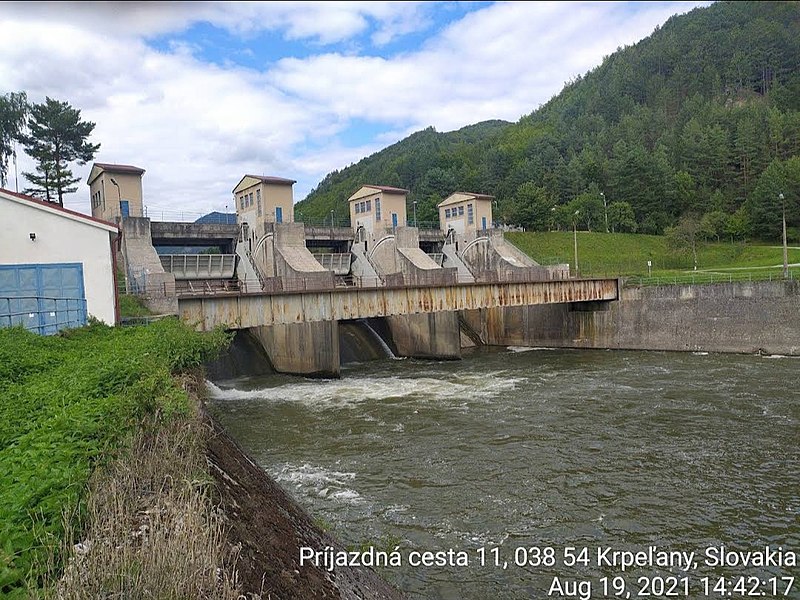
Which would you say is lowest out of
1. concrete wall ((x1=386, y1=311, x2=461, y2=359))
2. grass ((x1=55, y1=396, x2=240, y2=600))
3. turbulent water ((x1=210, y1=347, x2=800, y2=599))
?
turbulent water ((x1=210, y1=347, x2=800, y2=599))

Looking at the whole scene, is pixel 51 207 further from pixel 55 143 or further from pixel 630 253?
pixel 630 253

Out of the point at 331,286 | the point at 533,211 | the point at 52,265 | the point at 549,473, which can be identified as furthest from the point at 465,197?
the point at 549,473

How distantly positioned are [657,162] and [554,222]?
68.8 ft

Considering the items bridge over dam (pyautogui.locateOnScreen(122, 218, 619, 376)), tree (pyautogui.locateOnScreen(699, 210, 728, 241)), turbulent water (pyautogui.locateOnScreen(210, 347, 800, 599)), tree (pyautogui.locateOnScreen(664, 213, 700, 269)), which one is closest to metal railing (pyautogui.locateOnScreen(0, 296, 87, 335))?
bridge over dam (pyautogui.locateOnScreen(122, 218, 619, 376))

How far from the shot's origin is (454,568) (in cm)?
905

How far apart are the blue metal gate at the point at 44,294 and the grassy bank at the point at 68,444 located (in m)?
7.09

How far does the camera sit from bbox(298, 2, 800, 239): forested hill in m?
72.1

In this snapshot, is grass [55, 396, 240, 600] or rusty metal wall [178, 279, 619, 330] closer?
grass [55, 396, 240, 600]

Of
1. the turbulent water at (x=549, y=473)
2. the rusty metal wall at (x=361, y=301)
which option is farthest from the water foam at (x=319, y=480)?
the rusty metal wall at (x=361, y=301)

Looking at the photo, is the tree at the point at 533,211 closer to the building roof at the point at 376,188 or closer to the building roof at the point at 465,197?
the building roof at the point at 465,197

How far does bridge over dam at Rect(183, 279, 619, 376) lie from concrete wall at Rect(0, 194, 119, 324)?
3328 mm

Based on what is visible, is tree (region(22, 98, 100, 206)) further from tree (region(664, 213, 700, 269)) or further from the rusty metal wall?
tree (region(664, 213, 700, 269))

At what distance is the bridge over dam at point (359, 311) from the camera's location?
24.0m

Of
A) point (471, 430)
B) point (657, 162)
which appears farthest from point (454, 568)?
point (657, 162)
